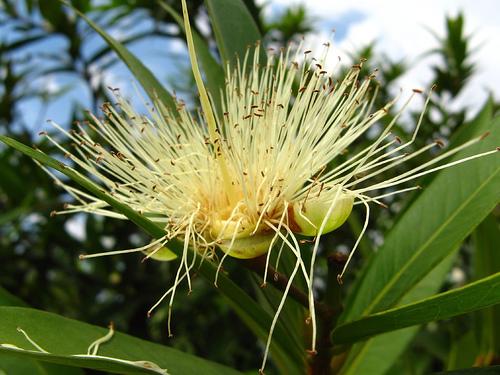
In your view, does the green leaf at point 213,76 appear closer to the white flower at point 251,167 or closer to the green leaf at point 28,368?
the white flower at point 251,167

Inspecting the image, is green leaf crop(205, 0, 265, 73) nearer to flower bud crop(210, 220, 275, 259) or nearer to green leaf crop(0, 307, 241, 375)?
flower bud crop(210, 220, 275, 259)

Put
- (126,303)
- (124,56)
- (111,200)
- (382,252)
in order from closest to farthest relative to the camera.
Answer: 1. (111,200)
2. (382,252)
3. (124,56)
4. (126,303)

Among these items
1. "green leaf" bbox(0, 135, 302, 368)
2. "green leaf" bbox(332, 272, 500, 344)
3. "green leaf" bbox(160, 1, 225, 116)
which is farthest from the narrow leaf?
"green leaf" bbox(160, 1, 225, 116)

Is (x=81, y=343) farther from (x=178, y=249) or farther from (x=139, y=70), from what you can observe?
(x=139, y=70)

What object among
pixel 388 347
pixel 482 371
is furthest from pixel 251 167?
pixel 388 347

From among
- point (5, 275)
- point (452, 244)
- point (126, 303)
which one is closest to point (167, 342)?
point (126, 303)

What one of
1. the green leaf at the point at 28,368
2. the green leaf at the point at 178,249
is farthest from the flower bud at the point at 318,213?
the green leaf at the point at 28,368

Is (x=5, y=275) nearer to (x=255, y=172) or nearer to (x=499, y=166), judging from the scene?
(x=255, y=172)
